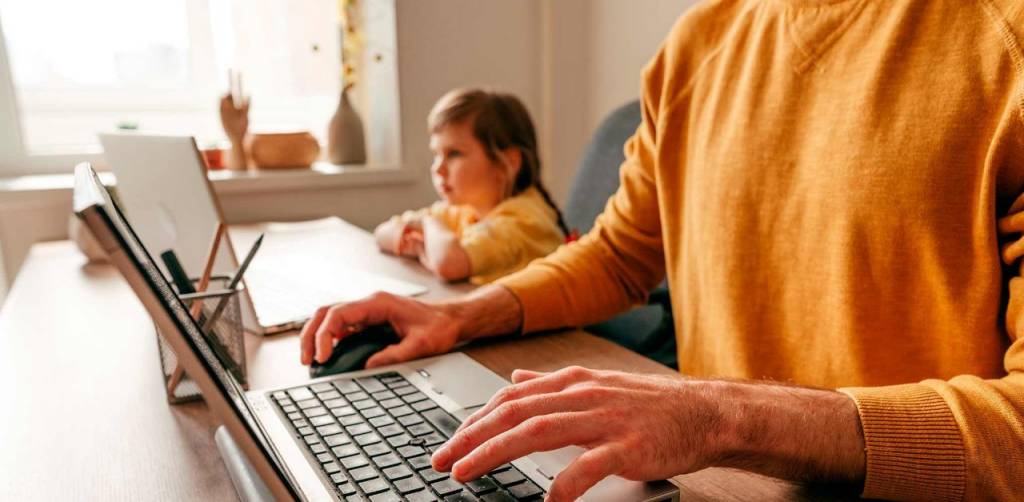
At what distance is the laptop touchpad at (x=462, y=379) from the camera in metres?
0.66

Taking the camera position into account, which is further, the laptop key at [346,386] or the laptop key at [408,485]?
Result: the laptop key at [346,386]

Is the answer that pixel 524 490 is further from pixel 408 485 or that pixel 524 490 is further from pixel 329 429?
pixel 329 429

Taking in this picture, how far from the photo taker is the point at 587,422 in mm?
481

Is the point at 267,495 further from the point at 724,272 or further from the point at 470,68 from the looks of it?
the point at 470,68

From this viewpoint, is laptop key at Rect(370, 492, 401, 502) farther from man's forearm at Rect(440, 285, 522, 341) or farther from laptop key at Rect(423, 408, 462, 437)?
man's forearm at Rect(440, 285, 522, 341)

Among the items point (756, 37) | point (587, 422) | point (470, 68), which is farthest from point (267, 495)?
point (470, 68)

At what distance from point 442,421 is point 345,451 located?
0.09m

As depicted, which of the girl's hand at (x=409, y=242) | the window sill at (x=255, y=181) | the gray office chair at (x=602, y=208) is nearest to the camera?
the gray office chair at (x=602, y=208)

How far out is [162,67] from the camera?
224 cm

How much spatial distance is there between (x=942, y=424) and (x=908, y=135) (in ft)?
1.12

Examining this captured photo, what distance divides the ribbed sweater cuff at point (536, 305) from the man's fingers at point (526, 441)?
417 mm

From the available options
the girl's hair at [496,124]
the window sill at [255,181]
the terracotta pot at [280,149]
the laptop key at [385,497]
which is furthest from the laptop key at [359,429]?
the terracotta pot at [280,149]

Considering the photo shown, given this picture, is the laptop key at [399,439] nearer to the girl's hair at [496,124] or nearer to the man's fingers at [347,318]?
the man's fingers at [347,318]

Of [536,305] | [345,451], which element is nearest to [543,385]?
[345,451]
